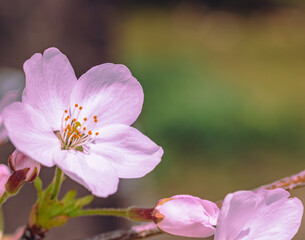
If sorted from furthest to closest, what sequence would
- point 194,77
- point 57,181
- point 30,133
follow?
point 194,77
point 57,181
point 30,133

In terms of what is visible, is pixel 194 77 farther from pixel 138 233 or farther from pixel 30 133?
pixel 30 133

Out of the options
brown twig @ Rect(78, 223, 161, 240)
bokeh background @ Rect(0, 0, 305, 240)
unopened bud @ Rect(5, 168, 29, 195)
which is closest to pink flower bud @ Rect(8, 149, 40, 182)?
unopened bud @ Rect(5, 168, 29, 195)

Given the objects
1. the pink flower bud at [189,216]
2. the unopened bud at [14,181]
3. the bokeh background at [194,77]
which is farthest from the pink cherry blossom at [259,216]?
the bokeh background at [194,77]

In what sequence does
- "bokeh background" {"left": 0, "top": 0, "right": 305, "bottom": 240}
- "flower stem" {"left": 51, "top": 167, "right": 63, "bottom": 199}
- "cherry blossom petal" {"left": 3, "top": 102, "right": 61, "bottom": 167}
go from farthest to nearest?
"bokeh background" {"left": 0, "top": 0, "right": 305, "bottom": 240} < "flower stem" {"left": 51, "top": 167, "right": 63, "bottom": 199} < "cherry blossom petal" {"left": 3, "top": 102, "right": 61, "bottom": 167}

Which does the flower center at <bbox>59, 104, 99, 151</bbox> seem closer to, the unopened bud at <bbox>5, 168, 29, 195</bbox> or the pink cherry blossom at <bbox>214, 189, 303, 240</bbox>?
the unopened bud at <bbox>5, 168, 29, 195</bbox>

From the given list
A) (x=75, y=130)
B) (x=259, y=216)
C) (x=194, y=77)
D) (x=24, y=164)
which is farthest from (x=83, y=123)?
(x=194, y=77)
